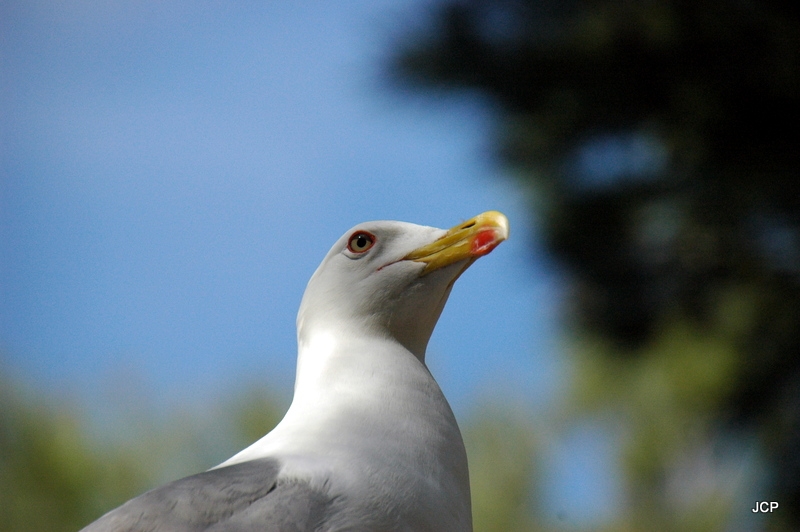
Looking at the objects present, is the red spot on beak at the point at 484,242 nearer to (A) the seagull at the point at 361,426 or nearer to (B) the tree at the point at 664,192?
(A) the seagull at the point at 361,426

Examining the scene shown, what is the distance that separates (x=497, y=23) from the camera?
3.61m

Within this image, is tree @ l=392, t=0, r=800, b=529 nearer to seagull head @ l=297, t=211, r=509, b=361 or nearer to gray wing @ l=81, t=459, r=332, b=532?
seagull head @ l=297, t=211, r=509, b=361

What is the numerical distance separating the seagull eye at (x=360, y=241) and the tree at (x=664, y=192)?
2.38 metres

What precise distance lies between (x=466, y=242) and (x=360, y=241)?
154 mm

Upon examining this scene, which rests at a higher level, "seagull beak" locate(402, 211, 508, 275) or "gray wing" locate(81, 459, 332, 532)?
"seagull beak" locate(402, 211, 508, 275)

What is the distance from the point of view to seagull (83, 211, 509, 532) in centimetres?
83

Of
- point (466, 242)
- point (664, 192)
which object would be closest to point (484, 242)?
point (466, 242)

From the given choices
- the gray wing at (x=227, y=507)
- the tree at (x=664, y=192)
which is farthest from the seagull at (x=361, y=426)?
the tree at (x=664, y=192)

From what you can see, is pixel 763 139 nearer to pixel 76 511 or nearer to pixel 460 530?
pixel 460 530

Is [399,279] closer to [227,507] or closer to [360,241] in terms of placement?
[360,241]

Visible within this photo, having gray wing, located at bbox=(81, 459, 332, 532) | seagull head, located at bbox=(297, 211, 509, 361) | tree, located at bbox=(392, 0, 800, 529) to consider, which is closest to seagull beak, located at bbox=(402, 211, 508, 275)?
seagull head, located at bbox=(297, 211, 509, 361)

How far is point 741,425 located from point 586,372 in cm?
62

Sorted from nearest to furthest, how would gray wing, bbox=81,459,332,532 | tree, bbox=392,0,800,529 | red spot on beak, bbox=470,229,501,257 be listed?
Result: gray wing, bbox=81,459,332,532, red spot on beak, bbox=470,229,501,257, tree, bbox=392,0,800,529

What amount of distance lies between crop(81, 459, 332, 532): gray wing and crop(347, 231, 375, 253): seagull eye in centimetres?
36
